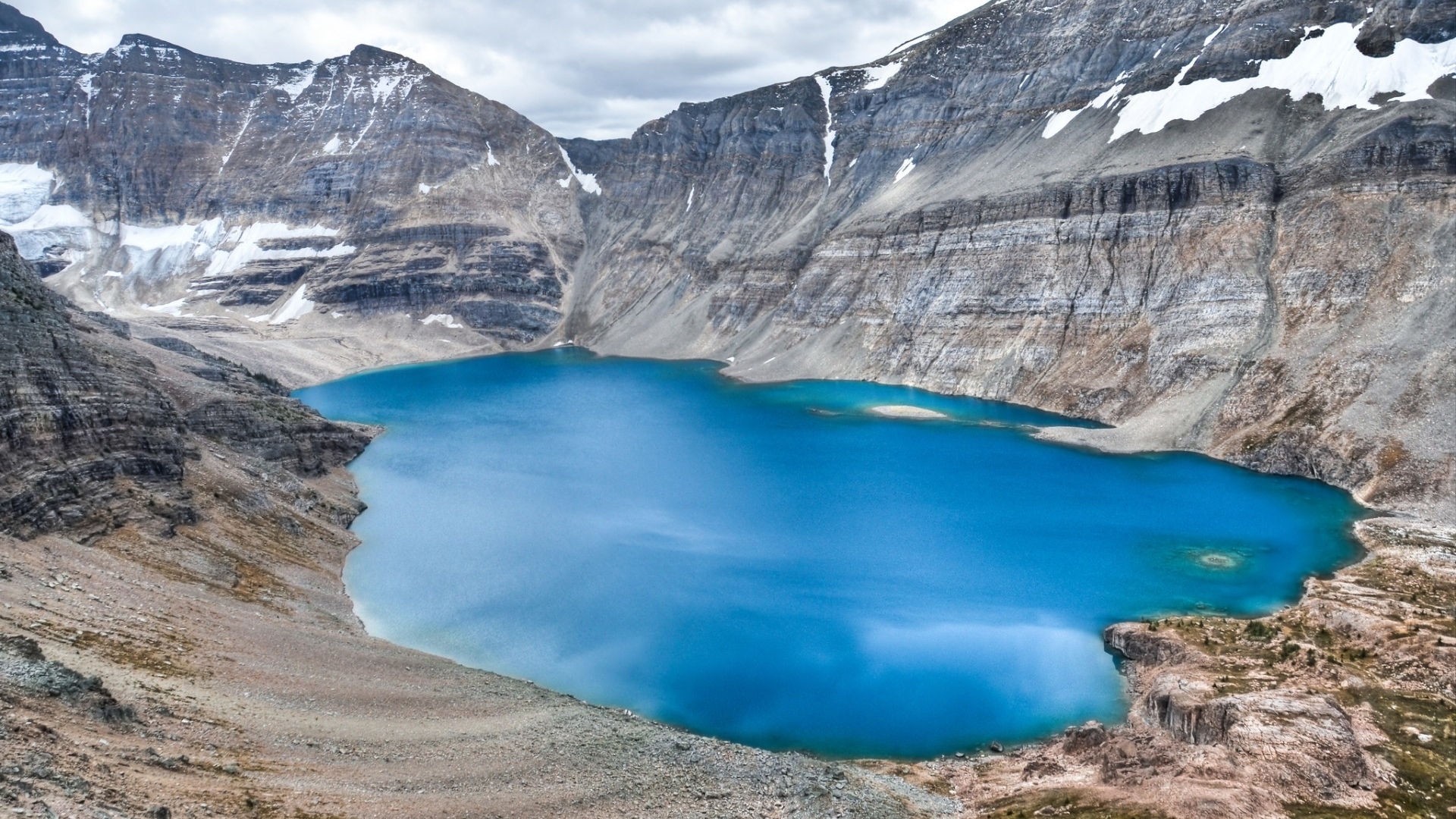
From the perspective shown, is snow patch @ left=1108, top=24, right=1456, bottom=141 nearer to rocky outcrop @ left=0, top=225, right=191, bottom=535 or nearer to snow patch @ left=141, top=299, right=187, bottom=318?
rocky outcrop @ left=0, top=225, right=191, bottom=535

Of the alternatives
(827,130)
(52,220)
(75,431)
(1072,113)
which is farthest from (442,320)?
(75,431)

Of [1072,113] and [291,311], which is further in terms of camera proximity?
[291,311]

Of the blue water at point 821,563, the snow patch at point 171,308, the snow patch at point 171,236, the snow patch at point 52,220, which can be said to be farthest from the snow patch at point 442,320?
the snow patch at point 52,220

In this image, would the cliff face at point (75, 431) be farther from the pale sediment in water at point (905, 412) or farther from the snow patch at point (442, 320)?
the snow patch at point (442, 320)

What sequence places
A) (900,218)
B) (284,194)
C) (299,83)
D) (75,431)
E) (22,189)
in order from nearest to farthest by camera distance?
(75,431), (900,218), (22,189), (284,194), (299,83)

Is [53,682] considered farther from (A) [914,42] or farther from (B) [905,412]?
(A) [914,42]

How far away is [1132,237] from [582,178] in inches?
4633

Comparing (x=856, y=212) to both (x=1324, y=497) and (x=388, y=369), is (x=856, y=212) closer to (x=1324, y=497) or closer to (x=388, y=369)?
(x=388, y=369)

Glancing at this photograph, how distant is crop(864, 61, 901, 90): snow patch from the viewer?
139 metres

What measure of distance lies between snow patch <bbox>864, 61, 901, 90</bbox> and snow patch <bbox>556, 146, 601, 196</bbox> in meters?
56.9

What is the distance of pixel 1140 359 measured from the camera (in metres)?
77.4

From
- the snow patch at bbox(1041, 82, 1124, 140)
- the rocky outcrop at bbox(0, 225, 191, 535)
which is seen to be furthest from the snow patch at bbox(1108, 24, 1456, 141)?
the rocky outcrop at bbox(0, 225, 191, 535)

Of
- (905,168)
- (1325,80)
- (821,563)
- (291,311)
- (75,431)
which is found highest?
(1325,80)

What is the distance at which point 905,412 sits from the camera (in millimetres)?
84688
